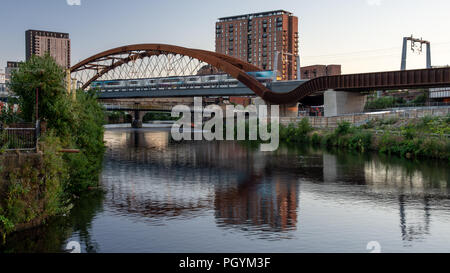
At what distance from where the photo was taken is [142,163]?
4188cm

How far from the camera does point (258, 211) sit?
2267 centimetres

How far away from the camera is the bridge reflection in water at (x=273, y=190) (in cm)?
2117

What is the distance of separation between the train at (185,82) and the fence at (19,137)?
64.1 metres

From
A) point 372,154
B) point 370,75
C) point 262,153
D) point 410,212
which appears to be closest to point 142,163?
point 262,153

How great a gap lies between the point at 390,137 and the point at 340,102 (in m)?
19.6

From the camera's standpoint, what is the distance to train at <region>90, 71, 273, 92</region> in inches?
3420

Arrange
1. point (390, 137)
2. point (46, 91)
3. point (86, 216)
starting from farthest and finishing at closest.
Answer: point (390, 137)
point (46, 91)
point (86, 216)

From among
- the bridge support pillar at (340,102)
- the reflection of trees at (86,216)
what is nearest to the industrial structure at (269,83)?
the bridge support pillar at (340,102)

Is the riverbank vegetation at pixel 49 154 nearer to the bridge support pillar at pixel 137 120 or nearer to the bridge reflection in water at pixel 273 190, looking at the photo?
the bridge reflection in water at pixel 273 190

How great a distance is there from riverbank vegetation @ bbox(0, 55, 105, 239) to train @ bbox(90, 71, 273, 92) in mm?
58701

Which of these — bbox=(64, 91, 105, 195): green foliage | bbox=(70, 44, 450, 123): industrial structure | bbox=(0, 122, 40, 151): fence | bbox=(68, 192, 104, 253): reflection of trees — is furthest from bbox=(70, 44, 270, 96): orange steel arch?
bbox=(0, 122, 40, 151): fence

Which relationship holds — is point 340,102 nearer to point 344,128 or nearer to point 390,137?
point 344,128

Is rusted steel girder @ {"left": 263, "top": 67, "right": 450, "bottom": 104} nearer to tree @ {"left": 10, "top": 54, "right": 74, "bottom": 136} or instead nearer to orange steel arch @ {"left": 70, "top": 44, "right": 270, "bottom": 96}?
orange steel arch @ {"left": 70, "top": 44, "right": 270, "bottom": 96}

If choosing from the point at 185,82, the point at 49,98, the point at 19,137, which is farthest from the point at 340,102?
the point at 19,137
